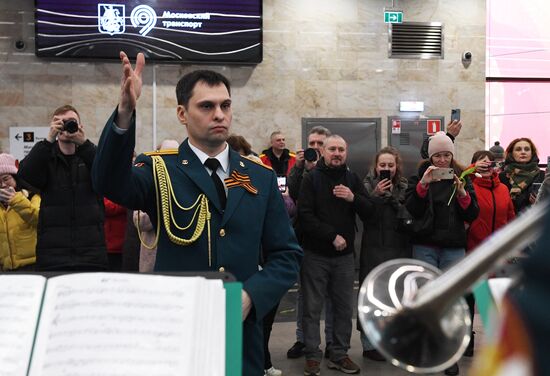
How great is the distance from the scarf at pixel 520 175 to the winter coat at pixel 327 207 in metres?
1.80

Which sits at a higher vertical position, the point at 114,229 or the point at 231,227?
the point at 231,227

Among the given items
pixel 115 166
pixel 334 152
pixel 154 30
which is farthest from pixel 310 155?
pixel 154 30

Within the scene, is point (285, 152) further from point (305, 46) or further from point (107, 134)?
point (107, 134)

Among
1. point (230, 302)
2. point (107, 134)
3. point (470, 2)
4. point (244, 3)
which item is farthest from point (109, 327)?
point (470, 2)

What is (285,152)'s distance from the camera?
8359mm

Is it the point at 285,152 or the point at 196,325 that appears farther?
the point at 285,152

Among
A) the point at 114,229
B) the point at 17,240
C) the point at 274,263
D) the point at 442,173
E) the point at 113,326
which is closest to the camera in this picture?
the point at 113,326

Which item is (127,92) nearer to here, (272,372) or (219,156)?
(219,156)

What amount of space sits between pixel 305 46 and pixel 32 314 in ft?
29.7

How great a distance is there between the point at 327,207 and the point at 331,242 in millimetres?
291

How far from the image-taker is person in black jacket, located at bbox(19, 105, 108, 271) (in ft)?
14.2

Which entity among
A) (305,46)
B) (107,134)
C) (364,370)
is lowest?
(364,370)

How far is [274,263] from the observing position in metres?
2.39

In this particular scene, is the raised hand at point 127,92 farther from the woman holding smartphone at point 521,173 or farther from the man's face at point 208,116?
the woman holding smartphone at point 521,173
